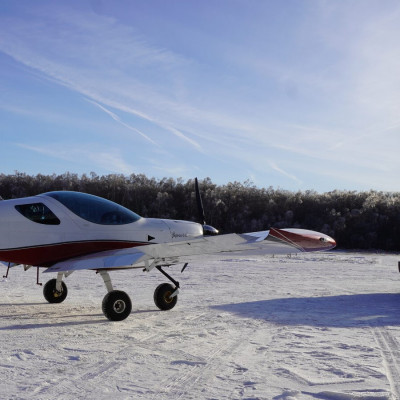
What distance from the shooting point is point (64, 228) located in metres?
7.90

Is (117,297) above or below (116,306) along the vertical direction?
above

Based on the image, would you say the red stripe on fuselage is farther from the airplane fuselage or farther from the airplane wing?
the airplane wing

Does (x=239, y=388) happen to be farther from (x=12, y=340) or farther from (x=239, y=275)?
(x=239, y=275)

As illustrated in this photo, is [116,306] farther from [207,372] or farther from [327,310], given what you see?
[327,310]

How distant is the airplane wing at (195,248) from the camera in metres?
7.45

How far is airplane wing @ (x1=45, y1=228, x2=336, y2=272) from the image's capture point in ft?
24.4

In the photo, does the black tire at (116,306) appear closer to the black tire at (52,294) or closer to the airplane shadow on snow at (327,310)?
the airplane shadow on snow at (327,310)

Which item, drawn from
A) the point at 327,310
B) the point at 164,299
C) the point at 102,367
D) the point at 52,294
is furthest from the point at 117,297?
the point at 327,310

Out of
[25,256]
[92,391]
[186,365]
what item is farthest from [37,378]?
[25,256]

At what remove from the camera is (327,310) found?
8.73 metres

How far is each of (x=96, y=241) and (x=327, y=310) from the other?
4.73 m

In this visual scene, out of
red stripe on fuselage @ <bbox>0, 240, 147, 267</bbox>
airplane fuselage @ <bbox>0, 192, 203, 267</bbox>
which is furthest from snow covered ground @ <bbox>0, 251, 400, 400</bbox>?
airplane fuselage @ <bbox>0, 192, 203, 267</bbox>

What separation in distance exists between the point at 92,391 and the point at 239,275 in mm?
12061

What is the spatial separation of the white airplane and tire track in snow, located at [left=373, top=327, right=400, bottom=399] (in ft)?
8.54
